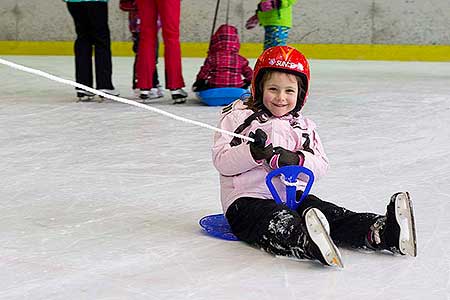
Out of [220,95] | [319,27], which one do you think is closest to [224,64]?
[220,95]

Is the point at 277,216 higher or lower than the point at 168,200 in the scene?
higher

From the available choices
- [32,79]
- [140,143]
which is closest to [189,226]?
[140,143]

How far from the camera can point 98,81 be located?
20.4 feet

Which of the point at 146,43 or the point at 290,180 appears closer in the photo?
the point at 290,180

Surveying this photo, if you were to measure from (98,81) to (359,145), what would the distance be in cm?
228

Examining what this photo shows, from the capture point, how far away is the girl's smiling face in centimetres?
265

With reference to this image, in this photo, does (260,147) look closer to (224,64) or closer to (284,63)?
(284,63)

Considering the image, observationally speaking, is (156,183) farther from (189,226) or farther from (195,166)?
(189,226)

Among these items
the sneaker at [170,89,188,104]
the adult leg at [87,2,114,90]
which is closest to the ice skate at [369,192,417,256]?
the sneaker at [170,89,188,104]

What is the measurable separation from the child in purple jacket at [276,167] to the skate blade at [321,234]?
0.24ft

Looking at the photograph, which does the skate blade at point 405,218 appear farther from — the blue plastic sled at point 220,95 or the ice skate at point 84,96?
the ice skate at point 84,96

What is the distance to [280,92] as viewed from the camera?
266 centimetres

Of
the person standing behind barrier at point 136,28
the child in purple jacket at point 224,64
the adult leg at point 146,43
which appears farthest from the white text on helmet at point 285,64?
the person standing behind barrier at point 136,28

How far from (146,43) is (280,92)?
3.52 metres
